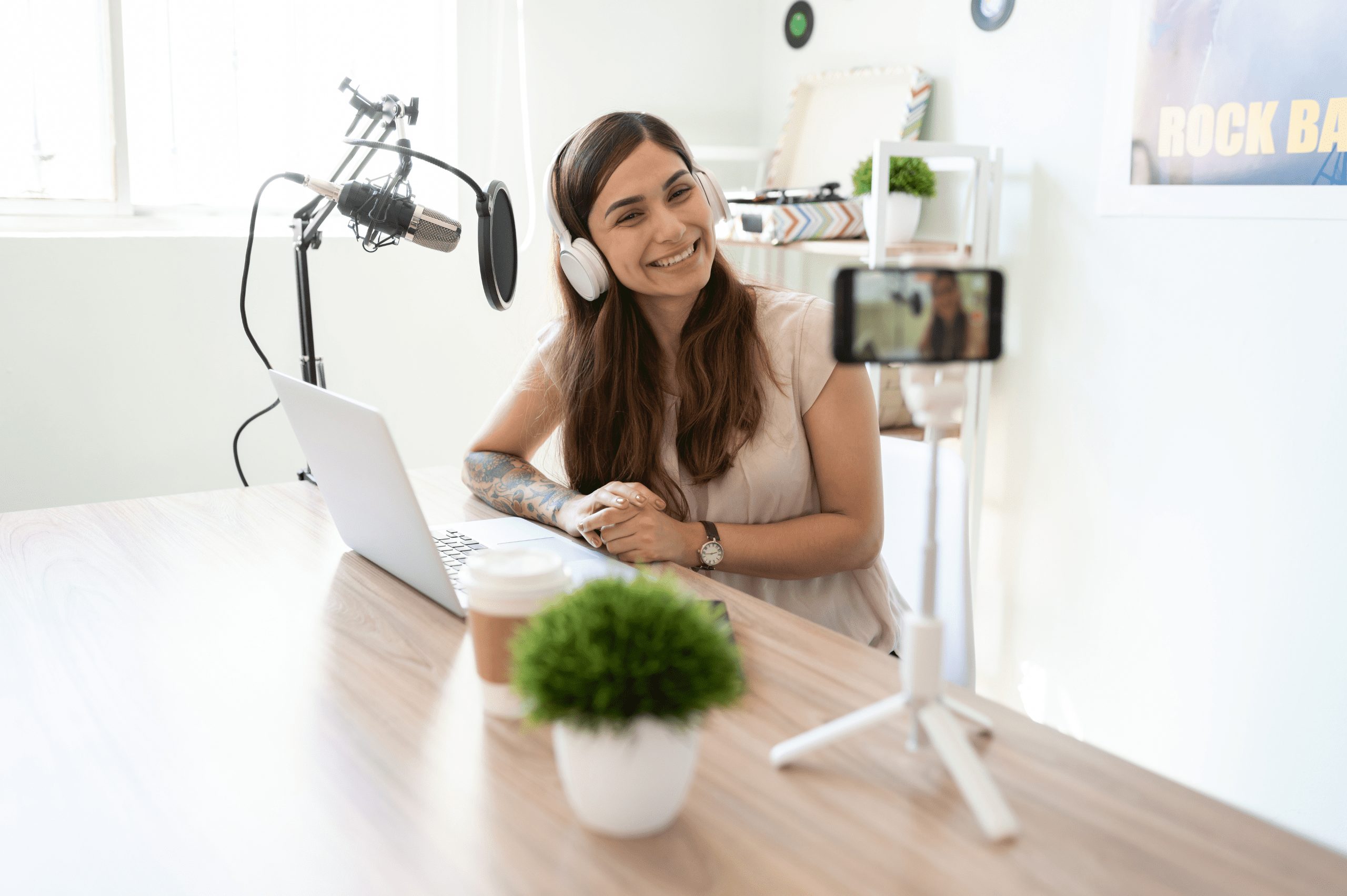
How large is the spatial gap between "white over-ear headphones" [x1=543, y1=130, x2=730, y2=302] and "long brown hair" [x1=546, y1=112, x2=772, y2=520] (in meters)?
0.01

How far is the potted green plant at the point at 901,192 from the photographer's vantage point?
233 cm

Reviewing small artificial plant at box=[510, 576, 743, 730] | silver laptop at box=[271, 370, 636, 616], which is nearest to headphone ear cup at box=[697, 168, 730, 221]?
silver laptop at box=[271, 370, 636, 616]

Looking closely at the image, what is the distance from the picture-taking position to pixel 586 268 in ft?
4.95

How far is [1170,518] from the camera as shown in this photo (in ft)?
6.77

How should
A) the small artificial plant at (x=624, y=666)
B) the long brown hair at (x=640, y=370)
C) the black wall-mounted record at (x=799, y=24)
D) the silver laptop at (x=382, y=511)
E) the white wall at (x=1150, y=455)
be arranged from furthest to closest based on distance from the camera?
the black wall-mounted record at (x=799, y=24) → the white wall at (x=1150, y=455) → the long brown hair at (x=640, y=370) → the silver laptop at (x=382, y=511) → the small artificial plant at (x=624, y=666)

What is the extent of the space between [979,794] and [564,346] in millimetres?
1079

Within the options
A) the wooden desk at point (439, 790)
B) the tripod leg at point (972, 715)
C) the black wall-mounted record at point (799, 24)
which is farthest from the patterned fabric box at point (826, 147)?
the tripod leg at point (972, 715)

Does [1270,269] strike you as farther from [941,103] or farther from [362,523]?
[362,523]

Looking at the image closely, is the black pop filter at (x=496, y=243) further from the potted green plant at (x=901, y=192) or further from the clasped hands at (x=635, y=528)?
the potted green plant at (x=901, y=192)

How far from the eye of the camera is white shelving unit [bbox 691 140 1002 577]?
2209 mm

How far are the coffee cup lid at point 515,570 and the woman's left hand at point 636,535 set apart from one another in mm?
456

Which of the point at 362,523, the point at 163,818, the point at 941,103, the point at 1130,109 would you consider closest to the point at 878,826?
the point at 163,818

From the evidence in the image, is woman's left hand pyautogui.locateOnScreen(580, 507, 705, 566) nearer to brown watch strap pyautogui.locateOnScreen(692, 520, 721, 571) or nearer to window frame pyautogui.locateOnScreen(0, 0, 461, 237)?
brown watch strap pyautogui.locateOnScreen(692, 520, 721, 571)

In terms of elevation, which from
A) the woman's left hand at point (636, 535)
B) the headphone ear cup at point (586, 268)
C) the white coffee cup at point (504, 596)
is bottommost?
the woman's left hand at point (636, 535)
